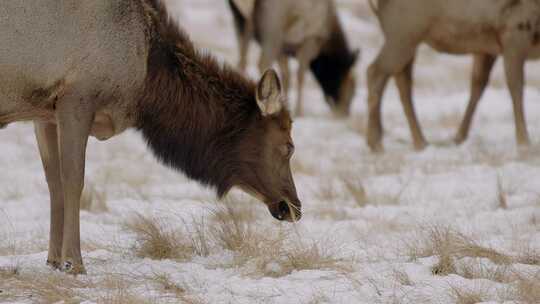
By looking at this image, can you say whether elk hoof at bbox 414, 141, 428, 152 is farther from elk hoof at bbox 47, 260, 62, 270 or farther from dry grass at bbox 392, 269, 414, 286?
elk hoof at bbox 47, 260, 62, 270

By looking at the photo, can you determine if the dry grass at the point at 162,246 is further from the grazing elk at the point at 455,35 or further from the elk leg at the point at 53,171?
the grazing elk at the point at 455,35

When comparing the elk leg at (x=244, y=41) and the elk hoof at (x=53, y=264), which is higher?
the elk leg at (x=244, y=41)

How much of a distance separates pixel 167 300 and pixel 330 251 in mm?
1605

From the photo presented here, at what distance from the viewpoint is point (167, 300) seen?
5.19m

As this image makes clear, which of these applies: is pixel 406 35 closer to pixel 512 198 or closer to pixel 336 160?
pixel 336 160

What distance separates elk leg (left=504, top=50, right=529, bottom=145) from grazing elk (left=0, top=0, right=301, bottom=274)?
5114mm

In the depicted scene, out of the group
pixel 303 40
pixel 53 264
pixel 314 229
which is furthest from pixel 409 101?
pixel 53 264

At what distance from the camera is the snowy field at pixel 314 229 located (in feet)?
18.0

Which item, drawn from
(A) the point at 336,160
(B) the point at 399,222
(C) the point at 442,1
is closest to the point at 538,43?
(C) the point at 442,1

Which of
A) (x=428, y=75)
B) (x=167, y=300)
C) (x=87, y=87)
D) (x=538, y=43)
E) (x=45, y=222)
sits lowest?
(x=167, y=300)

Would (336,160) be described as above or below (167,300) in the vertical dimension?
above

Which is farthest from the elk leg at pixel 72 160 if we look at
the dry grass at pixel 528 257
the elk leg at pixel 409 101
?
the elk leg at pixel 409 101

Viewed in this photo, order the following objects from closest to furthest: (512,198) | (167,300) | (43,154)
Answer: (167,300) → (43,154) → (512,198)

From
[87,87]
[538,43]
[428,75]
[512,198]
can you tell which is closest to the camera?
[87,87]
